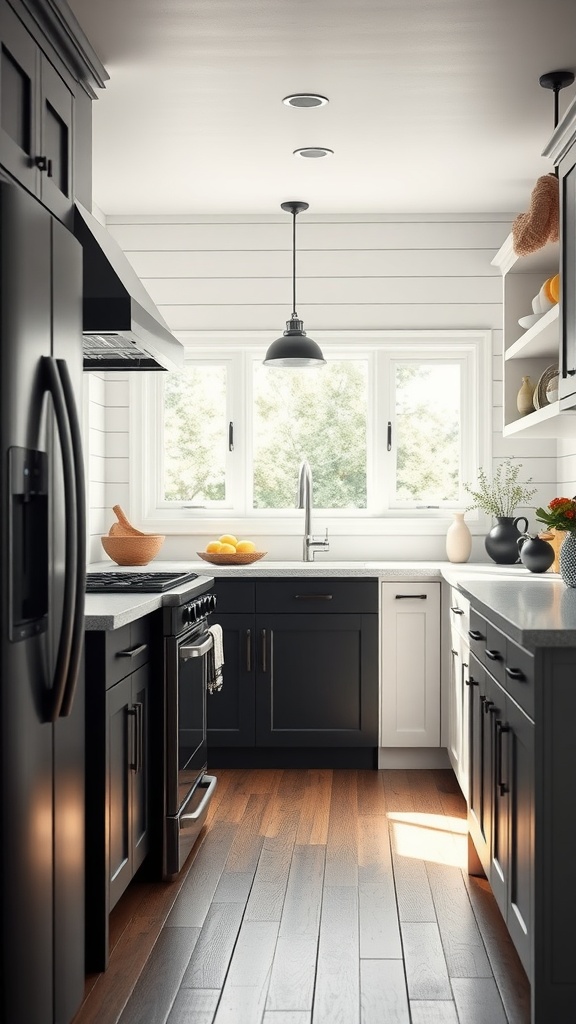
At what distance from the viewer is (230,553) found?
5.10m

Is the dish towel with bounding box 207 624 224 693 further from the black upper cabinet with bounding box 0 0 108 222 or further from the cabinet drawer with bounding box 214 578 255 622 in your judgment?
the black upper cabinet with bounding box 0 0 108 222

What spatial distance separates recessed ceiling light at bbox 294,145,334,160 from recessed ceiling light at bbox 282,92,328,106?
0.50 m

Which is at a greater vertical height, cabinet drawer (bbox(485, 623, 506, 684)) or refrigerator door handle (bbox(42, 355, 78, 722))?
refrigerator door handle (bbox(42, 355, 78, 722))

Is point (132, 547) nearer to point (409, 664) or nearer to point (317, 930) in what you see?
point (409, 664)

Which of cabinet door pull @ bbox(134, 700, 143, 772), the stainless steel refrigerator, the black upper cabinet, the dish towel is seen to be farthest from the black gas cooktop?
the black upper cabinet

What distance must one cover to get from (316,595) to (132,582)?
132 cm

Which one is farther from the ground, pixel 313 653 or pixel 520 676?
pixel 520 676

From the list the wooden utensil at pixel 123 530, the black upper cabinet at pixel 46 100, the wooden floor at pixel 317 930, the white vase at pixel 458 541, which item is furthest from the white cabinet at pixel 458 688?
the black upper cabinet at pixel 46 100

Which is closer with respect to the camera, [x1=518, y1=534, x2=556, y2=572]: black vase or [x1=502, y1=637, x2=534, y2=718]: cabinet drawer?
[x1=502, y1=637, x2=534, y2=718]: cabinet drawer

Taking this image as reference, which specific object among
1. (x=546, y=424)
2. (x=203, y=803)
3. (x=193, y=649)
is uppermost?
(x=546, y=424)

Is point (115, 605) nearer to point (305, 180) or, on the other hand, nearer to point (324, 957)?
point (324, 957)

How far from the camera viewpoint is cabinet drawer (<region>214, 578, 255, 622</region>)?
4.78m

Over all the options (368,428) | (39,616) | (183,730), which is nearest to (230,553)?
(368,428)

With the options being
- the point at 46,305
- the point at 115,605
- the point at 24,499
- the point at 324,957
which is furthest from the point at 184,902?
the point at 46,305
